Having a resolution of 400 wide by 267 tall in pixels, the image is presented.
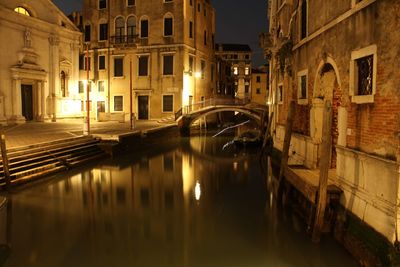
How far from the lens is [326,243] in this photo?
777 cm

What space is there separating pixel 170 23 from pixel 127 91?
6.52m

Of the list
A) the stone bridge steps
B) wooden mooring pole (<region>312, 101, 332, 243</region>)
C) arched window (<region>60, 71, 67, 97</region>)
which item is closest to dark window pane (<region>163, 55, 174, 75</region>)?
arched window (<region>60, 71, 67, 97</region>)

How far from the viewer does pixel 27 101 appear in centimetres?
2344

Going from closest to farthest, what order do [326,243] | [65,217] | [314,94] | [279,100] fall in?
[326,243] → [65,217] → [314,94] → [279,100]

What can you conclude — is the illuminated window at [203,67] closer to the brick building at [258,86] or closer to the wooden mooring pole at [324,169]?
the brick building at [258,86]

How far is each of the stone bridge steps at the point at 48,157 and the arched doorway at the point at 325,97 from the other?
30.5 ft

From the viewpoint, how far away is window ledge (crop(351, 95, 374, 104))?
7.13 metres

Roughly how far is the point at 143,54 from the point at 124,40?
1.95 meters

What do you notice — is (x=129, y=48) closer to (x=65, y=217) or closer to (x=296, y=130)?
(x=296, y=130)

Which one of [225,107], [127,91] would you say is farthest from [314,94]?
[127,91]

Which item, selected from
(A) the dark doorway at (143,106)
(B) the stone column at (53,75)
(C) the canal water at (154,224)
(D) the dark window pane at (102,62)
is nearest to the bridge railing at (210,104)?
(A) the dark doorway at (143,106)

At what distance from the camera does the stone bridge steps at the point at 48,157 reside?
12.7 meters

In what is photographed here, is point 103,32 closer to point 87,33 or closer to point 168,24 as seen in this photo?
point 87,33

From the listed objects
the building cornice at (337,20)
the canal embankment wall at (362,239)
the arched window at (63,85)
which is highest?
the building cornice at (337,20)
